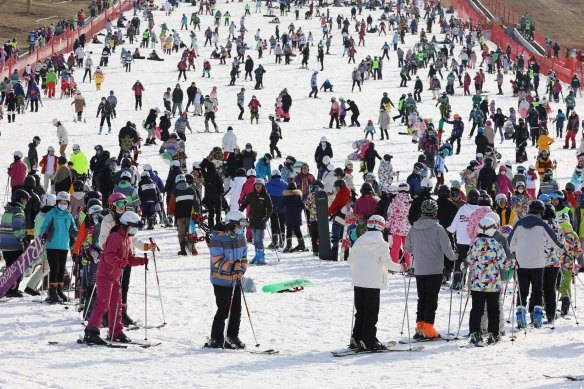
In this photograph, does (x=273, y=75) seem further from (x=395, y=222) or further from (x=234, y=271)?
(x=234, y=271)

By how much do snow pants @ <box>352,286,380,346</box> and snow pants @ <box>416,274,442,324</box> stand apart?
763 millimetres

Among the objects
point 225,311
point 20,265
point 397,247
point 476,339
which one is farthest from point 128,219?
point 397,247

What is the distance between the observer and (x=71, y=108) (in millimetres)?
36562

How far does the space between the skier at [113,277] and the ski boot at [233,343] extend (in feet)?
3.22

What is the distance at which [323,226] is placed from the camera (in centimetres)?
1728

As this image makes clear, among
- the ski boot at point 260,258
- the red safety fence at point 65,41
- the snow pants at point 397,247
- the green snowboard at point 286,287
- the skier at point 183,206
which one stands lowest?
the green snowboard at point 286,287

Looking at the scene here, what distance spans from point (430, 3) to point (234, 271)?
56.5 m

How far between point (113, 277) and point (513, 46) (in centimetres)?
4400

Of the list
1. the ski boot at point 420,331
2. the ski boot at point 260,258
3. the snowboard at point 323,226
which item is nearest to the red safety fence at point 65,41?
the snowboard at point 323,226

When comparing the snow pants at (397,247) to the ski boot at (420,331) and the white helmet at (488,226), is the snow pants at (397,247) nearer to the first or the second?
the ski boot at (420,331)

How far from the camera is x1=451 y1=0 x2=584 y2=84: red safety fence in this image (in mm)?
46844

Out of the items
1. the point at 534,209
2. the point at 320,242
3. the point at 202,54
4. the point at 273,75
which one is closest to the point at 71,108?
the point at 273,75

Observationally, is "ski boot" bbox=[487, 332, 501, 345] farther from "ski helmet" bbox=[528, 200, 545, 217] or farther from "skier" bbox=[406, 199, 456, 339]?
"ski helmet" bbox=[528, 200, 545, 217]

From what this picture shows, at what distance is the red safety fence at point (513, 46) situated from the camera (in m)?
46.8
